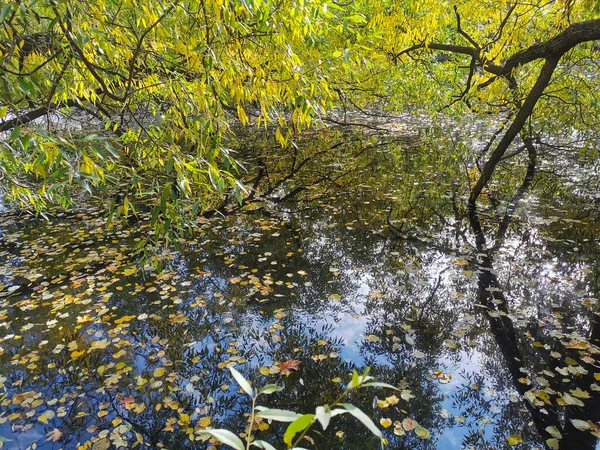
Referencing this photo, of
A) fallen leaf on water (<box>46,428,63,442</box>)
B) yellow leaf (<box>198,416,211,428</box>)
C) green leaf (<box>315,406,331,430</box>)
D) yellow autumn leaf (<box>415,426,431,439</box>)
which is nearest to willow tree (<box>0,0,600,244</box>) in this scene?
green leaf (<box>315,406,331,430</box>)

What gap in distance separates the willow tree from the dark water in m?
1.16

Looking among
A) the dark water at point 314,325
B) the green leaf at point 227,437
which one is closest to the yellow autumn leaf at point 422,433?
the dark water at point 314,325

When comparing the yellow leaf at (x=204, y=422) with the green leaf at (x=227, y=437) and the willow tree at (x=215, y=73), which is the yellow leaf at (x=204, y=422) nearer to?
the willow tree at (x=215, y=73)

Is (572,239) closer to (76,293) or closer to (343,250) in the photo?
(343,250)

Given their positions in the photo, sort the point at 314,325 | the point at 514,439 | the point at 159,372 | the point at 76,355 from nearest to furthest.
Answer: the point at 514,439, the point at 159,372, the point at 76,355, the point at 314,325

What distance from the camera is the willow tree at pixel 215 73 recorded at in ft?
6.86

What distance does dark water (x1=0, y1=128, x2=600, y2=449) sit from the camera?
3273 millimetres

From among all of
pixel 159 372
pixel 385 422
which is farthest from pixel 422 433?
pixel 159 372

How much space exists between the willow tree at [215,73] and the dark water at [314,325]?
3.81 ft

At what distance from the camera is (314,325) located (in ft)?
14.9

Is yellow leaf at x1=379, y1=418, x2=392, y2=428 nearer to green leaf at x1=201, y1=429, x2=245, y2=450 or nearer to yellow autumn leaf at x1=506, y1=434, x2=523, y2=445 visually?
yellow autumn leaf at x1=506, y1=434, x2=523, y2=445

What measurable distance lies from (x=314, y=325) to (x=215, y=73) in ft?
9.58

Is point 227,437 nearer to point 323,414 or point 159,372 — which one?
point 323,414

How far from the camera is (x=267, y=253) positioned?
6.21 metres
